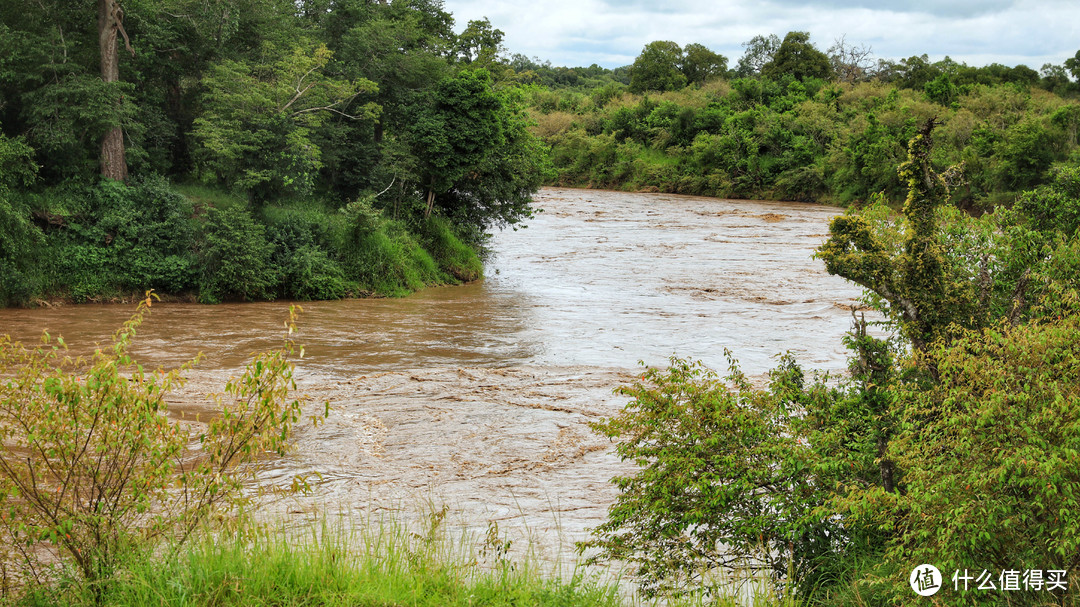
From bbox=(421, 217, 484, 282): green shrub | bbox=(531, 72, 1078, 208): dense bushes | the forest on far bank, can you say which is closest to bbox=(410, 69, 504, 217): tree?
the forest on far bank

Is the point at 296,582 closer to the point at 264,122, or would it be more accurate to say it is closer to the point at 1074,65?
the point at 264,122

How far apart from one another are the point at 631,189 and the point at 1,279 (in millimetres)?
44997

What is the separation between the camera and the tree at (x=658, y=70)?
76.0 m

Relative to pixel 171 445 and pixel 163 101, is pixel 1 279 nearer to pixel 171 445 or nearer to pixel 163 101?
pixel 163 101

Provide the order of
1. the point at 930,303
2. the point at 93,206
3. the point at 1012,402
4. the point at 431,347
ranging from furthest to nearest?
the point at 93,206
the point at 431,347
the point at 930,303
the point at 1012,402

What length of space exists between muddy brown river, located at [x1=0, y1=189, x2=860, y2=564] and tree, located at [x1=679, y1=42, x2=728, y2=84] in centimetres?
5233

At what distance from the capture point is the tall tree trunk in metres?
18.7

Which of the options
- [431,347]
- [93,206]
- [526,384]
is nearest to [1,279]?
[93,206]

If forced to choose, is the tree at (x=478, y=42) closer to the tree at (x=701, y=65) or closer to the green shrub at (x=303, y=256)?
the green shrub at (x=303, y=256)

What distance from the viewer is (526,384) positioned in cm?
1370

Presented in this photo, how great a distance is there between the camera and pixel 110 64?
1878 centimetres

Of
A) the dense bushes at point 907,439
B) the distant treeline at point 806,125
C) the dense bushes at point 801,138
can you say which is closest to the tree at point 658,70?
the distant treeline at point 806,125

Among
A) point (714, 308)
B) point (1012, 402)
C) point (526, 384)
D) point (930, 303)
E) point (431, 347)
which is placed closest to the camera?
point (1012, 402)

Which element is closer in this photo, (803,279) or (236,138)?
(236,138)
